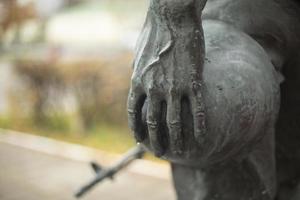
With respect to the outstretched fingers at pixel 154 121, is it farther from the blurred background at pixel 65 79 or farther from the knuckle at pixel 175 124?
the blurred background at pixel 65 79

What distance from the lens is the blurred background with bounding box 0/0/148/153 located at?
4465 mm

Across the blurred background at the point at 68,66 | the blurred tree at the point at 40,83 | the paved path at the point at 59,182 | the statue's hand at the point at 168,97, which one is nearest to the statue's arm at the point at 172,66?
the statue's hand at the point at 168,97

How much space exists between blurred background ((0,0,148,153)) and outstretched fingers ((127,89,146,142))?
3.42 metres

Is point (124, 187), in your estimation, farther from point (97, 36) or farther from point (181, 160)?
point (181, 160)

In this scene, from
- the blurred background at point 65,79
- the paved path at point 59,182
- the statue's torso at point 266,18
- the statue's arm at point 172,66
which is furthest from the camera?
the blurred background at point 65,79

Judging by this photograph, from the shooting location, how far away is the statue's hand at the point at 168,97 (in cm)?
73

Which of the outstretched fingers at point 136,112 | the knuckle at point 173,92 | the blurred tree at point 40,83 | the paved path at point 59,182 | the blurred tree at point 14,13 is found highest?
the knuckle at point 173,92

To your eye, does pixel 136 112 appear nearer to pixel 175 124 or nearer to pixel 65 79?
pixel 175 124

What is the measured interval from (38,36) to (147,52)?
432 cm

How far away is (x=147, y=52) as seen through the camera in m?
0.75

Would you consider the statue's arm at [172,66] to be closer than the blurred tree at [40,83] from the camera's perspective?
Yes

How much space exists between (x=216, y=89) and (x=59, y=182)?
104 inches

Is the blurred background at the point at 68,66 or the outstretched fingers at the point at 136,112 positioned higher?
the outstretched fingers at the point at 136,112

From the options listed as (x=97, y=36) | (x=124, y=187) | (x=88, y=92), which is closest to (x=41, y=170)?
(x=124, y=187)
